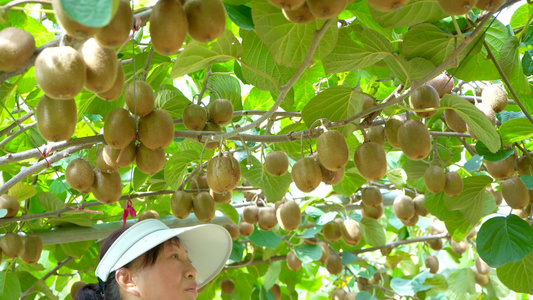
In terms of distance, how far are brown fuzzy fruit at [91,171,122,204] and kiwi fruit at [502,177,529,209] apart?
1.26m

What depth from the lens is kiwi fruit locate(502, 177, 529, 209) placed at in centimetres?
195

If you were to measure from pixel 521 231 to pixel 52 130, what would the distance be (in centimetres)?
167

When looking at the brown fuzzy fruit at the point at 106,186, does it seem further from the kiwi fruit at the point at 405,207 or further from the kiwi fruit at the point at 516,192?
the kiwi fruit at the point at 405,207

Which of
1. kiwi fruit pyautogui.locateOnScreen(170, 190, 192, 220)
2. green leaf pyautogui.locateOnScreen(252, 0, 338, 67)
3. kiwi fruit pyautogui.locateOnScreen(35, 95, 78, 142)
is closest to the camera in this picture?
kiwi fruit pyautogui.locateOnScreen(35, 95, 78, 142)

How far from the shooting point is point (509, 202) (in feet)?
6.53

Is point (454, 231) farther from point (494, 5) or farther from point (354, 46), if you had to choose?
point (494, 5)

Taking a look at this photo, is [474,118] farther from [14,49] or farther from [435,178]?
[14,49]

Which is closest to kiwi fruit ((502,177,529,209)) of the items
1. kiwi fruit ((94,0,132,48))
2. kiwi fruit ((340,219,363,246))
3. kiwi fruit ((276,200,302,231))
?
kiwi fruit ((276,200,302,231))

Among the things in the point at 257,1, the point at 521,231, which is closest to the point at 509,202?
the point at 521,231

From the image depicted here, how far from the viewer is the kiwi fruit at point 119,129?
1295 millimetres

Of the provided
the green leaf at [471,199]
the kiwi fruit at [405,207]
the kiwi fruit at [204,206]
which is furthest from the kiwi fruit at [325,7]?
the kiwi fruit at [405,207]

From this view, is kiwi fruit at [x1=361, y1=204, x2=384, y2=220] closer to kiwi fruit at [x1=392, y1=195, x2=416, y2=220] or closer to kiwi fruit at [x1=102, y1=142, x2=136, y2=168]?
kiwi fruit at [x1=392, y1=195, x2=416, y2=220]

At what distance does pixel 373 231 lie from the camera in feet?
Answer: 11.7

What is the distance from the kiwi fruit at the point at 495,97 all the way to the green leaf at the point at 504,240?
46 centimetres
